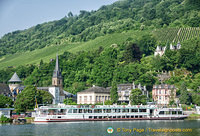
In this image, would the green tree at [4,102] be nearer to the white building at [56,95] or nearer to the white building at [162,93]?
the white building at [56,95]

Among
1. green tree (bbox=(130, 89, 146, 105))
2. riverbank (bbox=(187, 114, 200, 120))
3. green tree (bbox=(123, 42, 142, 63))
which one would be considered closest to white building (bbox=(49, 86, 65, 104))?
green tree (bbox=(123, 42, 142, 63))

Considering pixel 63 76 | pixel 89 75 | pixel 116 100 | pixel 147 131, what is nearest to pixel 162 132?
pixel 147 131

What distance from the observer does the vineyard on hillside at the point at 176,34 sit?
557 feet

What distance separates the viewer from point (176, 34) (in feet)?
575

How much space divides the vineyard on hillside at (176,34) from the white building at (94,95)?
161 ft

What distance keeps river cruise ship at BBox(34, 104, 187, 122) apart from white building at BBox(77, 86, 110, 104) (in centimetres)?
3239

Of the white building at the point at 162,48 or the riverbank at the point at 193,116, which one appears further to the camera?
the white building at the point at 162,48

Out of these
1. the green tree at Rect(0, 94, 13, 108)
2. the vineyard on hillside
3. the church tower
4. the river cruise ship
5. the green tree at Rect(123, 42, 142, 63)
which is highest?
the vineyard on hillside

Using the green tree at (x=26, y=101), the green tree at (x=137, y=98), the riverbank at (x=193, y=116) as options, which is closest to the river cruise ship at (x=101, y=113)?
the riverbank at (x=193, y=116)

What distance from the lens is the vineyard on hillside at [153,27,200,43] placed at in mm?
169750

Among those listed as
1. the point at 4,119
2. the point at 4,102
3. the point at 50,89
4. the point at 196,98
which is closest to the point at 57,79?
the point at 50,89

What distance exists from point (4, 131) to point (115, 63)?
8657 cm

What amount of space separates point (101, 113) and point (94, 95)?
34686 millimetres

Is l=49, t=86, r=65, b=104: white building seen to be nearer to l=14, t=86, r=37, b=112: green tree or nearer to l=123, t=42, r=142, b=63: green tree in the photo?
l=123, t=42, r=142, b=63: green tree
